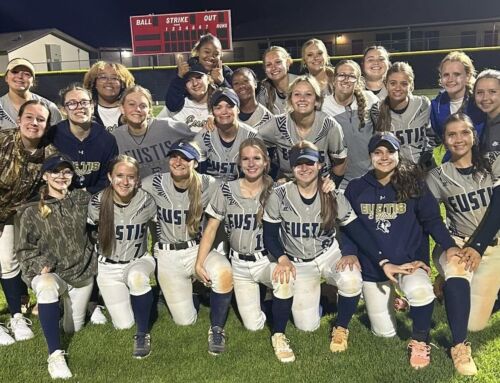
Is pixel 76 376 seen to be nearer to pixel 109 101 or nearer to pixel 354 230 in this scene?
pixel 354 230

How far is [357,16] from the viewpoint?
34.3m

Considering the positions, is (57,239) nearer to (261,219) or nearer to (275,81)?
(261,219)

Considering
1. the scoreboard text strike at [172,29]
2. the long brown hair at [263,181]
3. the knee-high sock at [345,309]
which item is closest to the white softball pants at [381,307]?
the knee-high sock at [345,309]

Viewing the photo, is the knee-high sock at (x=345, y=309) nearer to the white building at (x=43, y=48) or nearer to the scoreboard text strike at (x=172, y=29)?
the scoreboard text strike at (x=172, y=29)

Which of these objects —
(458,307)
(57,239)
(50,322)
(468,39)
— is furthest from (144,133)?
(468,39)

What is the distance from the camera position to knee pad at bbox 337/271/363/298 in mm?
3154

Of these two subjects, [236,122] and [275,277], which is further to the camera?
[236,122]

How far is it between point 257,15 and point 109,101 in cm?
3984

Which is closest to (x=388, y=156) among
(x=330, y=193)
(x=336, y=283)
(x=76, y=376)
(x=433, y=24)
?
(x=330, y=193)

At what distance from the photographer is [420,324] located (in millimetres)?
2957

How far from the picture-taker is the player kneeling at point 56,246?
121 inches

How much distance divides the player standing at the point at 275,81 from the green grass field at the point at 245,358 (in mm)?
2030

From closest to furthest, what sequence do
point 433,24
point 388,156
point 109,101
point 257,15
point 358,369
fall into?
1. point 358,369
2. point 388,156
3. point 109,101
4. point 433,24
5. point 257,15

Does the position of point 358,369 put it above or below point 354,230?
below
